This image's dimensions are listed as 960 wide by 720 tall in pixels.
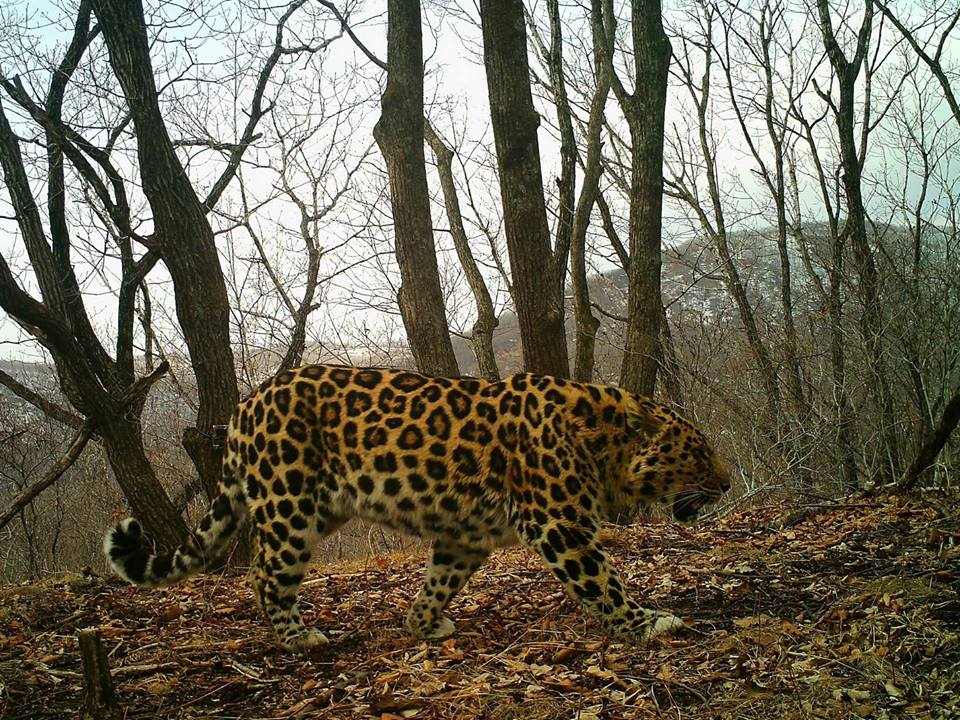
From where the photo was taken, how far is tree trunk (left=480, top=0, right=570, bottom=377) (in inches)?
327

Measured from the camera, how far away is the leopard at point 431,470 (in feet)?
17.1

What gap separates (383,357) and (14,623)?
36.8 ft

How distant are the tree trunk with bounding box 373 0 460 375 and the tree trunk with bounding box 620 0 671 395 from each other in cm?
208

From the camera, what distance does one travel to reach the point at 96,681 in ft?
12.8

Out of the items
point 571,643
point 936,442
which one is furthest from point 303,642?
point 936,442

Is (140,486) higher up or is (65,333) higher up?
(65,333)

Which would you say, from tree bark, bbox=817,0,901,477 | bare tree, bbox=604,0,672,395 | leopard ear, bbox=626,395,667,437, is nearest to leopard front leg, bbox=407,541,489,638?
leopard ear, bbox=626,395,667,437

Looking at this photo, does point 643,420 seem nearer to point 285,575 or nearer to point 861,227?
point 285,575

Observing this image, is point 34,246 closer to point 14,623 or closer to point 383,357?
point 14,623

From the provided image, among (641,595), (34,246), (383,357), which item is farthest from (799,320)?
(34,246)

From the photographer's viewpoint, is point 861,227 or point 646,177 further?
point 861,227

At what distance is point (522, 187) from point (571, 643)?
15.8ft

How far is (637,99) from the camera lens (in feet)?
29.9

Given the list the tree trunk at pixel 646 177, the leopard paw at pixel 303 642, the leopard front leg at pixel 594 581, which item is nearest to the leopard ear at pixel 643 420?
the leopard front leg at pixel 594 581
